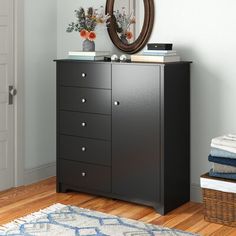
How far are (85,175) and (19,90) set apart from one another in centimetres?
94

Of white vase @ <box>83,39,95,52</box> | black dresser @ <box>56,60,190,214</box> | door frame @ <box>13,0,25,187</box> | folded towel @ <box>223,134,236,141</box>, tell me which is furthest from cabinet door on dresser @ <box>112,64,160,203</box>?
door frame @ <box>13,0,25,187</box>

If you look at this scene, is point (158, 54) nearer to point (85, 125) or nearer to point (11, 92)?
point (85, 125)

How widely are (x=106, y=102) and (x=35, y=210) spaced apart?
97cm

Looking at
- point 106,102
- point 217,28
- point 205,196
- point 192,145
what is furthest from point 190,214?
point 217,28

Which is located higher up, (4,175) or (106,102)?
(106,102)

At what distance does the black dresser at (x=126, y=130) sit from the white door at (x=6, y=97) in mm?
435

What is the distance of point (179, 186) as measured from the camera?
4.30m

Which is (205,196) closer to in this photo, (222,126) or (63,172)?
(222,126)

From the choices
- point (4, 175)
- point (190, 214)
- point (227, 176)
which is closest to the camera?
point (227, 176)

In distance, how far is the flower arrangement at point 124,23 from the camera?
455cm

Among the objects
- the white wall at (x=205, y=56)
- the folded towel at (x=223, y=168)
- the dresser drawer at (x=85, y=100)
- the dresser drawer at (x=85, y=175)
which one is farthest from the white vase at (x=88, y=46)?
the folded towel at (x=223, y=168)

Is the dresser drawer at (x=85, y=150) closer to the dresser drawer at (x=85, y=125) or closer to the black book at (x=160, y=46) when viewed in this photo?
the dresser drawer at (x=85, y=125)

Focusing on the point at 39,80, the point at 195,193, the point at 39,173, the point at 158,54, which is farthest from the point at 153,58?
the point at 39,173

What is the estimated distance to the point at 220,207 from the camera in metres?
3.91
